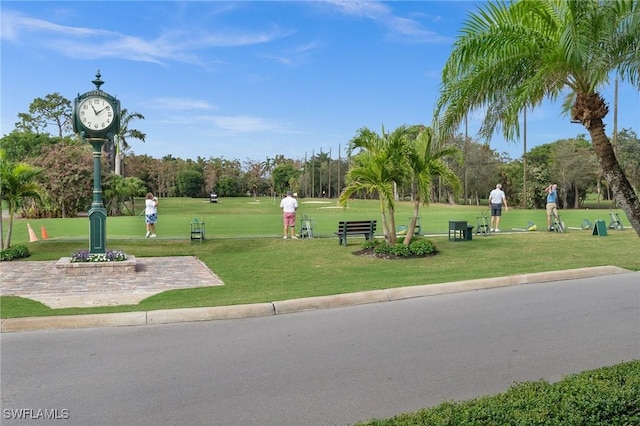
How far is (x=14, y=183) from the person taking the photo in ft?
48.3

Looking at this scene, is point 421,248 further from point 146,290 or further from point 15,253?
point 15,253

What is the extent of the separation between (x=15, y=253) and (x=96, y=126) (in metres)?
4.80

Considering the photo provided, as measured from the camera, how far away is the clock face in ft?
42.5

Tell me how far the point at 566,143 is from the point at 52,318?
218ft

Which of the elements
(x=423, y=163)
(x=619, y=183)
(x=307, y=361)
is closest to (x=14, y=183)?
(x=423, y=163)

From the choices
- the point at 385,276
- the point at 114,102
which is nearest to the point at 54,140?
the point at 114,102

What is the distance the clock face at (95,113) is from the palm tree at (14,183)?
348 cm

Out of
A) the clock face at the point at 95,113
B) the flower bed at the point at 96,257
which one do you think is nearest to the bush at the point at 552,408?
the flower bed at the point at 96,257

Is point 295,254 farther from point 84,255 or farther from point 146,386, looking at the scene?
point 146,386

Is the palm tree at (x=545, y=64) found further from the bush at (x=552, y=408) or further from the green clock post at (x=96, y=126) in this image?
the green clock post at (x=96, y=126)

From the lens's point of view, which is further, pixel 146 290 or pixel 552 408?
pixel 146 290

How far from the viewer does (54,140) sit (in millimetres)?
55094

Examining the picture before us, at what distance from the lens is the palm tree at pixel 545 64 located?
18.0 feet

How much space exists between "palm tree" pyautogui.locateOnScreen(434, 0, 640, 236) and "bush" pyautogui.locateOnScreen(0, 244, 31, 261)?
12.7 meters
